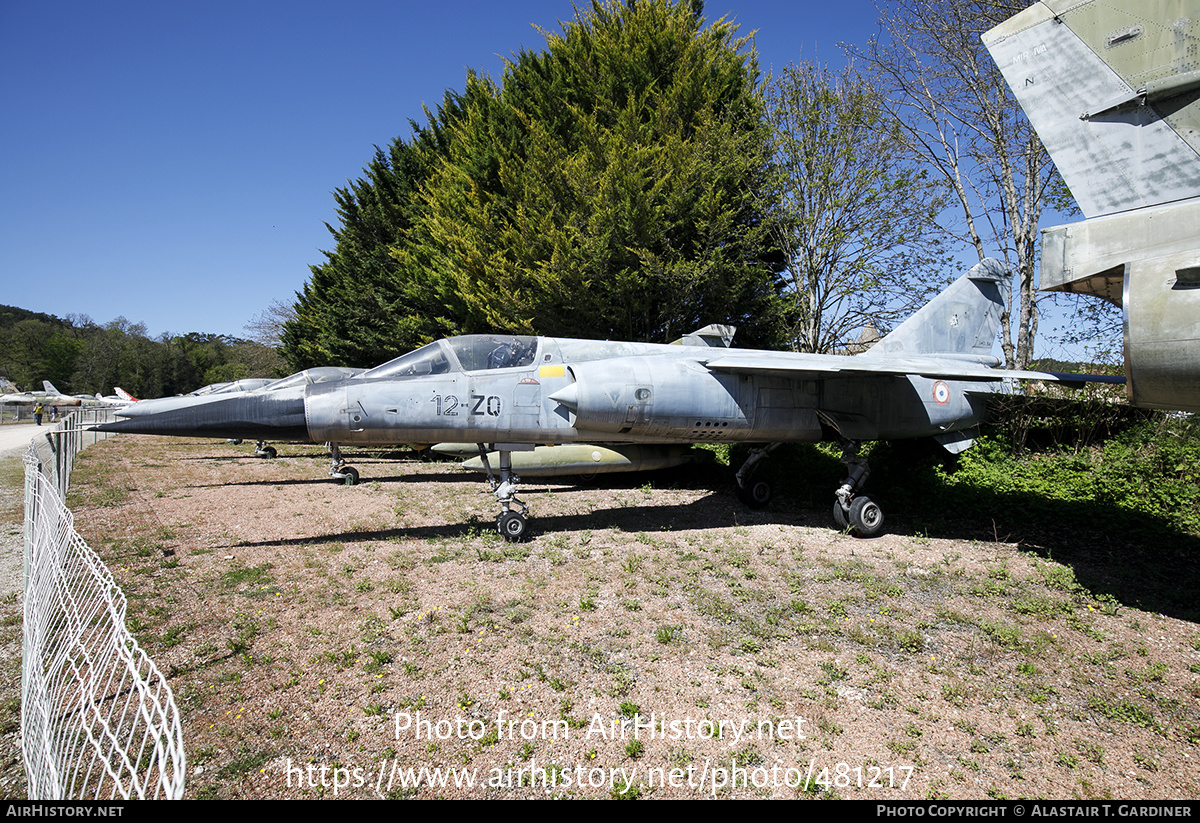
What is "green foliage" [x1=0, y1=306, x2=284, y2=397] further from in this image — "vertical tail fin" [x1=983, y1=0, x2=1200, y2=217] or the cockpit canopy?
"vertical tail fin" [x1=983, y1=0, x2=1200, y2=217]

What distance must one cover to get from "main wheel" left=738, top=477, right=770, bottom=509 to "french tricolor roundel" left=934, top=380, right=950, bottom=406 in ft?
10.5

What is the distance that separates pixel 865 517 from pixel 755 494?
2379mm

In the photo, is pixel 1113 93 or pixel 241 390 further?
pixel 241 390

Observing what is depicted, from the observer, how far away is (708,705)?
3758mm

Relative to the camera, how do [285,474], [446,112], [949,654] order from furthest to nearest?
1. [446,112]
2. [285,474]
3. [949,654]

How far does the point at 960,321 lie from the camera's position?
10.1 meters

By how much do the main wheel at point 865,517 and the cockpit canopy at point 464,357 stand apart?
525 cm

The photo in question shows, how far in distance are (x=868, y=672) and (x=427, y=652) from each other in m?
3.46

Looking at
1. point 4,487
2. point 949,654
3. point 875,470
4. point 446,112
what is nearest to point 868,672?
point 949,654

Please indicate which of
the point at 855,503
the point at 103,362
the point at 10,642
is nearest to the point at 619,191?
the point at 855,503

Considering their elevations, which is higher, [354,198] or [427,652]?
[354,198]

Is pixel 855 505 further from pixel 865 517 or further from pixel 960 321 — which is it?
pixel 960 321
